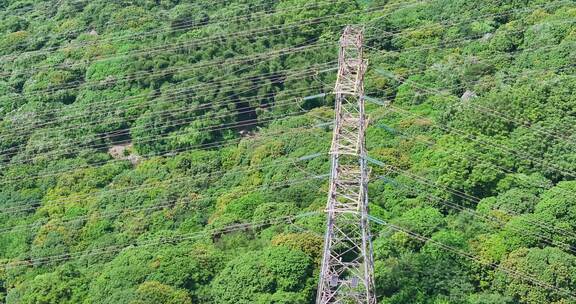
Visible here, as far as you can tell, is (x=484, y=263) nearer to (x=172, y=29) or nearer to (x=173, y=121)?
(x=173, y=121)

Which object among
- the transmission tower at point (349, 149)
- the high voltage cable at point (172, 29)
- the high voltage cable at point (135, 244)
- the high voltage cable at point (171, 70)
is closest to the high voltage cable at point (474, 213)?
the high voltage cable at point (135, 244)

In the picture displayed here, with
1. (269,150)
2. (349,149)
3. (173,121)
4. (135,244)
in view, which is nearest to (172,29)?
(173,121)

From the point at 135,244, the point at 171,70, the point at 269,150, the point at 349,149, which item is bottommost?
the point at 135,244

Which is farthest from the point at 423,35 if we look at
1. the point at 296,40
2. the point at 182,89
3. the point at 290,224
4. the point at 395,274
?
the point at 395,274

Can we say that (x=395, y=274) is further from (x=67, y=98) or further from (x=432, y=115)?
(x=67, y=98)

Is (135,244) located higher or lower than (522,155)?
lower

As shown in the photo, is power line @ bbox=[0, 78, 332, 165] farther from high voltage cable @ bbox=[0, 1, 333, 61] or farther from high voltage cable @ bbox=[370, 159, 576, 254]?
high voltage cable @ bbox=[370, 159, 576, 254]

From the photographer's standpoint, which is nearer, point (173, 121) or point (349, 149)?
point (349, 149)

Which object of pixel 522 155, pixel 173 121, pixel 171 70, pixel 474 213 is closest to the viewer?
pixel 474 213
